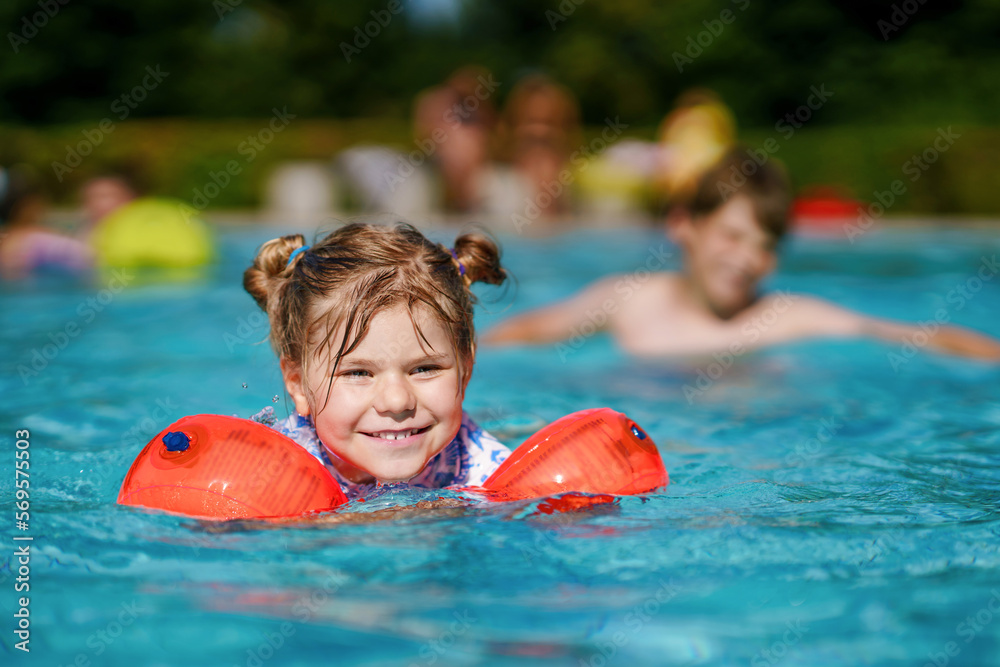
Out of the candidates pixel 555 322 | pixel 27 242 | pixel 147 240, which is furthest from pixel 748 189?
pixel 27 242

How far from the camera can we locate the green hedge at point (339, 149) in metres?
14.4

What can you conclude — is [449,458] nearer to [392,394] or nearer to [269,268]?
[392,394]

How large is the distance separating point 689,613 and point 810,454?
185 cm

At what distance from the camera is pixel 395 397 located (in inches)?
112

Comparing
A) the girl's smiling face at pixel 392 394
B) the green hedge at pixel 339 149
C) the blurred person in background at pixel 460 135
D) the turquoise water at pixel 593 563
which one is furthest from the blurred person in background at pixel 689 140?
the girl's smiling face at pixel 392 394

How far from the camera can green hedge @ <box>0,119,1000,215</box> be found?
14.4 meters

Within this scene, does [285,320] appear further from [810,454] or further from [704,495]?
[810,454]

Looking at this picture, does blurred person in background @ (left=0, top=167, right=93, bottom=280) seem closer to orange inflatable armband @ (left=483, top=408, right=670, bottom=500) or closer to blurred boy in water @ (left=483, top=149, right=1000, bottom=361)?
blurred boy in water @ (left=483, top=149, right=1000, bottom=361)

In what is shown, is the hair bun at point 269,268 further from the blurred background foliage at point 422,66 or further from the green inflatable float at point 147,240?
the blurred background foliage at point 422,66

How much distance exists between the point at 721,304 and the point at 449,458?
324 cm

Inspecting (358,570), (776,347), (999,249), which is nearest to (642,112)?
(999,249)

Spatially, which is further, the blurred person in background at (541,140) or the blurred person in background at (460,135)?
the blurred person in background at (460,135)

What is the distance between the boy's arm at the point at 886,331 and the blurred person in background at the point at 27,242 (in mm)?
6233

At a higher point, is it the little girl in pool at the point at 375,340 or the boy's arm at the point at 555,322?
the boy's arm at the point at 555,322
